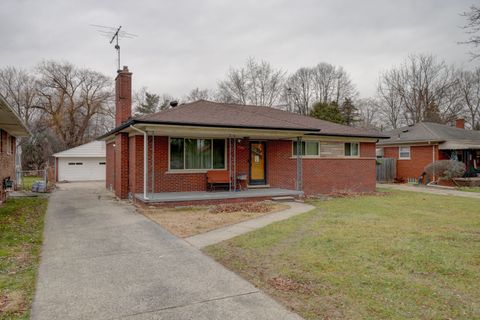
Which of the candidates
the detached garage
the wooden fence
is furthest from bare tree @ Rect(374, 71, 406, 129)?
the detached garage

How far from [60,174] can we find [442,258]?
26.5m

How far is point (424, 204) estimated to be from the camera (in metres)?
12.3

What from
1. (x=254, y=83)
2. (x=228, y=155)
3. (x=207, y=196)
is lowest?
(x=207, y=196)

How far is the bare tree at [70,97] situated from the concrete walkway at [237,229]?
33.6 m

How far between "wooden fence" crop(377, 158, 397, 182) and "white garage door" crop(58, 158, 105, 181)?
20.4 m

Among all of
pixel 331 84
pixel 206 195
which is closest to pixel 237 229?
pixel 206 195

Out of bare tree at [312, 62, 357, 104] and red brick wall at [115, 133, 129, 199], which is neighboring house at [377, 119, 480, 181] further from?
red brick wall at [115, 133, 129, 199]

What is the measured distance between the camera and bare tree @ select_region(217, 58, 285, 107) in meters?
38.3

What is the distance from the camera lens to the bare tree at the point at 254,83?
38312 millimetres

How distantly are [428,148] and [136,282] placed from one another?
2205 centimetres

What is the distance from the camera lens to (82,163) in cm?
2677

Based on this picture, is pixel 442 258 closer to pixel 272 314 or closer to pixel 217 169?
pixel 272 314

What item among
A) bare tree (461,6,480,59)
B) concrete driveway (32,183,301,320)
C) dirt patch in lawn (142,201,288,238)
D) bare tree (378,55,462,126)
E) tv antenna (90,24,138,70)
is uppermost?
bare tree (378,55,462,126)

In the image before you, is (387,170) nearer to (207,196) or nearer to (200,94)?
(207,196)
